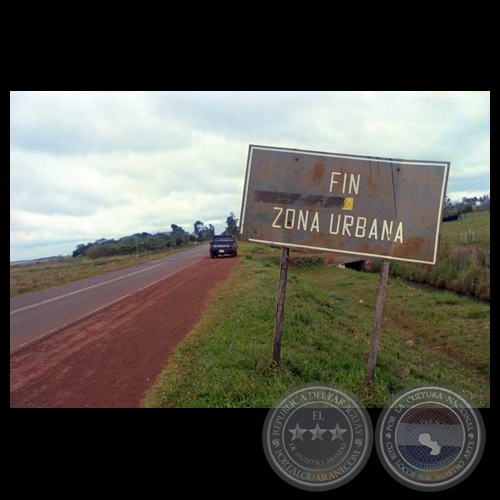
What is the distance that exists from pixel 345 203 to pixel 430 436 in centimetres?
215

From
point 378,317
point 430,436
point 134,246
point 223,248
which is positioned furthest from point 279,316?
point 134,246

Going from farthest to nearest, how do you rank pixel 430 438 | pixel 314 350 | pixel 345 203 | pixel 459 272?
pixel 459 272 → pixel 314 350 → pixel 345 203 → pixel 430 438

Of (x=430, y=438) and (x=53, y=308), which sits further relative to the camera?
(x=53, y=308)

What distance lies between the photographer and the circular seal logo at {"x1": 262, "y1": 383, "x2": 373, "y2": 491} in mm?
2119

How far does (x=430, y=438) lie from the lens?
220 cm

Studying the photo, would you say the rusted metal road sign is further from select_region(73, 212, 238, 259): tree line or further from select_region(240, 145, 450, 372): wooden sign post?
select_region(73, 212, 238, 259): tree line

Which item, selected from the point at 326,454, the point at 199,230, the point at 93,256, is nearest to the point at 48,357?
the point at 326,454

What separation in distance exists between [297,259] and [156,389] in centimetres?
1430

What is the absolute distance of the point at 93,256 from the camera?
94.9 feet

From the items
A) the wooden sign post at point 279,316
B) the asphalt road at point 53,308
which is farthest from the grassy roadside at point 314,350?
the asphalt road at point 53,308

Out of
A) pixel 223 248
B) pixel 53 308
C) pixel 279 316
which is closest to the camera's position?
pixel 279 316

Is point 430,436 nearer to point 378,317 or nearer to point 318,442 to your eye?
point 318,442

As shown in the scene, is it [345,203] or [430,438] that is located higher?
[345,203]

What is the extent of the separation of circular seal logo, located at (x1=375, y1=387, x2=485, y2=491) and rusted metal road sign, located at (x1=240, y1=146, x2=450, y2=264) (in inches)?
53.7
